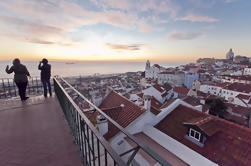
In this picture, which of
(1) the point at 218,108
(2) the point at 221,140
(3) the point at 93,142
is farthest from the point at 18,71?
(1) the point at 218,108

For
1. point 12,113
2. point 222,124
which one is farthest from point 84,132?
point 222,124

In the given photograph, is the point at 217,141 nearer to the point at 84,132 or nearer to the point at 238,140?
the point at 238,140

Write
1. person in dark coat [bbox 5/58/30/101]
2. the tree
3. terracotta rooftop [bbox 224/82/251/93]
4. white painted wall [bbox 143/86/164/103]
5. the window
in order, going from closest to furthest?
person in dark coat [bbox 5/58/30/101], the window, the tree, white painted wall [bbox 143/86/164/103], terracotta rooftop [bbox 224/82/251/93]

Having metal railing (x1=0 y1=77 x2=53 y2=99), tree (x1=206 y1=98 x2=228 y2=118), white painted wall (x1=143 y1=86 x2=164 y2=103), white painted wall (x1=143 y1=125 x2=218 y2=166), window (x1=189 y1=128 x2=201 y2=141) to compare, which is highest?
metal railing (x1=0 y1=77 x2=53 y2=99)

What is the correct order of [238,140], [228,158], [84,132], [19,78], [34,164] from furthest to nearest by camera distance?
[238,140] < [228,158] < [19,78] < [34,164] < [84,132]

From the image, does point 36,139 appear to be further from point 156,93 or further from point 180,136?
point 156,93

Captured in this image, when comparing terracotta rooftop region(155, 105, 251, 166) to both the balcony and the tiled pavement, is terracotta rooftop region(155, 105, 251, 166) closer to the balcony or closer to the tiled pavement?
the balcony

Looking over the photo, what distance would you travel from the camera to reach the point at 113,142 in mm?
6922

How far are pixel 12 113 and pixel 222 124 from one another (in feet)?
32.4

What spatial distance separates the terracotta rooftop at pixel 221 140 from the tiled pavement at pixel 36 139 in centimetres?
628

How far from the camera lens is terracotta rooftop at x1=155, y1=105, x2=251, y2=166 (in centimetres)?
521

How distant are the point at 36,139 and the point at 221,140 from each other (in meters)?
7.86

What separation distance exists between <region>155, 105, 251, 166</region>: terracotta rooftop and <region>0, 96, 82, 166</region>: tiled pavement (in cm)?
628

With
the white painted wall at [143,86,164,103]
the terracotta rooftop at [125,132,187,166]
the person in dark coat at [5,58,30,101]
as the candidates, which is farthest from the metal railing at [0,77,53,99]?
the white painted wall at [143,86,164,103]
